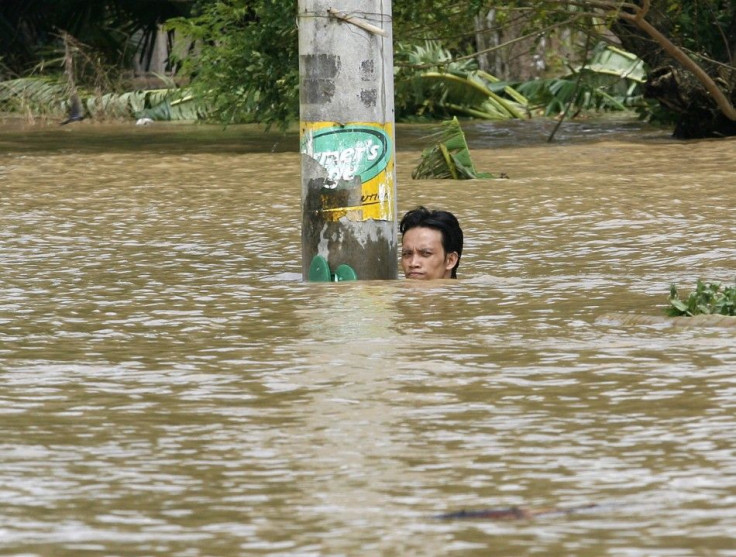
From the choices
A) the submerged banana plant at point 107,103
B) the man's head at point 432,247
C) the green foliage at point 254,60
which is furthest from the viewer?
the submerged banana plant at point 107,103

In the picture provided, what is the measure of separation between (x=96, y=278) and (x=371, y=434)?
4.68m

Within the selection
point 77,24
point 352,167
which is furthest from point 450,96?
point 352,167

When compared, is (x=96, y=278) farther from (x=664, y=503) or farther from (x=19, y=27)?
(x=19, y=27)

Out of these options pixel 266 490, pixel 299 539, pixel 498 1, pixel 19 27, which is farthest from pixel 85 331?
pixel 19 27

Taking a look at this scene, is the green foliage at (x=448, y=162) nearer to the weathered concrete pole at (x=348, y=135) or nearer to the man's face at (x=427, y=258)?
the man's face at (x=427, y=258)

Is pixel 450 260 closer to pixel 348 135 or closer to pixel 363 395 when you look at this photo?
pixel 348 135

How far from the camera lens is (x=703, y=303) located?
743 centimetres

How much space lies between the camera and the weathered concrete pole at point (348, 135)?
359 inches

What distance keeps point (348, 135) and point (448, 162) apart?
23.3ft

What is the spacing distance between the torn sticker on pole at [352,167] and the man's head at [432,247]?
0.26 meters

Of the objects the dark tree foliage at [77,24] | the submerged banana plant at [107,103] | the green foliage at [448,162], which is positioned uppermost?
the dark tree foliage at [77,24]

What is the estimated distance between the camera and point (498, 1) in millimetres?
20000

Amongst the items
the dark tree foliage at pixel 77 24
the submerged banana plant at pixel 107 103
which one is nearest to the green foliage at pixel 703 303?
the dark tree foliage at pixel 77 24

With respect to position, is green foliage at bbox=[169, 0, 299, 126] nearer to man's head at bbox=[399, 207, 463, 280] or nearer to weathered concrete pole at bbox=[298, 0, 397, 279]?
man's head at bbox=[399, 207, 463, 280]
